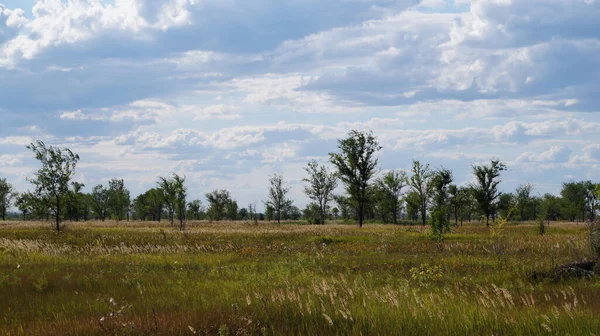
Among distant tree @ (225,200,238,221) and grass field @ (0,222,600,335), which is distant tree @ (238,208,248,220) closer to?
distant tree @ (225,200,238,221)

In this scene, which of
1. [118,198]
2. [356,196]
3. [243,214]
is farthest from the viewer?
[243,214]

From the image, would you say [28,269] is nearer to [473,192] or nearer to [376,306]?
[376,306]

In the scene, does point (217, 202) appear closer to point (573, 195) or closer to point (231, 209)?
point (231, 209)

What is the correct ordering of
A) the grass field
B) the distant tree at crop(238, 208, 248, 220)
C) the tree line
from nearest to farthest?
1. the grass field
2. the tree line
3. the distant tree at crop(238, 208, 248, 220)

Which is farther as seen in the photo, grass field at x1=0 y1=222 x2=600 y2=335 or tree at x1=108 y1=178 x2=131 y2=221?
tree at x1=108 y1=178 x2=131 y2=221

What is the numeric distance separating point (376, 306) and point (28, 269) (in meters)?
12.8

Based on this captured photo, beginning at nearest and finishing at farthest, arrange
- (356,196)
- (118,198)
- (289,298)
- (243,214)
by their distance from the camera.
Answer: (289,298) < (356,196) < (118,198) < (243,214)

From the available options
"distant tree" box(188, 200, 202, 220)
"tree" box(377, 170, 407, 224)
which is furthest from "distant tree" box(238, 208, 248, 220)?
"tree" box(377, 170, 407, 224)

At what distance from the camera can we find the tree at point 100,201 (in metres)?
118

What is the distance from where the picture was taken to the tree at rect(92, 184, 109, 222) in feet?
389

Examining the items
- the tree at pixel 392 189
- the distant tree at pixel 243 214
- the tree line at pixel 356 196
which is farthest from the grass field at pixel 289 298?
the distant tree at pixel 243 214

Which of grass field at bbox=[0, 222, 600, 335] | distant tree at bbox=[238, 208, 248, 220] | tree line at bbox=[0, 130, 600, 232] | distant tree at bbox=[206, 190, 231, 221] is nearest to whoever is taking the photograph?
grass field at bbox=[0, 222, 600, 335]

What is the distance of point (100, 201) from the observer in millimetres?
126938

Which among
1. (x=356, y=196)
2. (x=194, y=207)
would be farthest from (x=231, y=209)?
(x=356, y=196)
